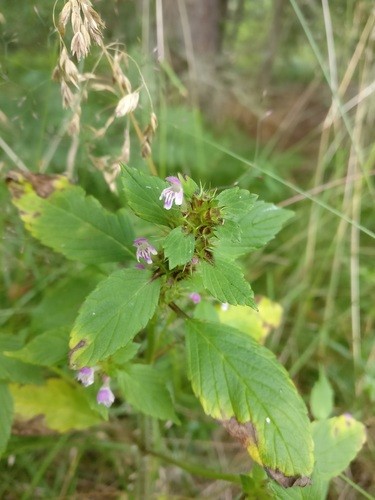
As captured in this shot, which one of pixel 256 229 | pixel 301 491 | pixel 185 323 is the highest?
pixel 256 229

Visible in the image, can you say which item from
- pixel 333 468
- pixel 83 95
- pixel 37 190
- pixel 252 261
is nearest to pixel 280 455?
pixel 333 468

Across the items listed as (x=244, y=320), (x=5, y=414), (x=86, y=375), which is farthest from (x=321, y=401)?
(x=5, y=414)

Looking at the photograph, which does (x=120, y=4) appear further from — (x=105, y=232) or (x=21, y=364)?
(x=21, y=364)

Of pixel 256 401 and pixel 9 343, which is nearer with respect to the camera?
pixel 256 401

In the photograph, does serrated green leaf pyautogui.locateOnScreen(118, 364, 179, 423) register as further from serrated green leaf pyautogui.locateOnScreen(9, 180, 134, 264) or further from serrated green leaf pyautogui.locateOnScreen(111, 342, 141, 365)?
serrated green leaf pyautogui.locateOnScreen(9, 180, 134, 264)

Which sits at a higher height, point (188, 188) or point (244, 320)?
point (188, 188)

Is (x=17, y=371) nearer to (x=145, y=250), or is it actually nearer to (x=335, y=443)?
(x=145, y=250)
